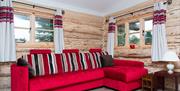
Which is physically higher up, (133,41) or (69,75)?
(133,41)

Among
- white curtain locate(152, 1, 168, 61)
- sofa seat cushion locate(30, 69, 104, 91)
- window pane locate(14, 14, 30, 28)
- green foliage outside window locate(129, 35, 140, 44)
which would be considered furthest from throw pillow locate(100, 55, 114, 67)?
window pane locate(14, 14, 30, 28)

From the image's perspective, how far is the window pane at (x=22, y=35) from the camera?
3686mm

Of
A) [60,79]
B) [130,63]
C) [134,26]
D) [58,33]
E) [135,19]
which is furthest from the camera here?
[134,26]

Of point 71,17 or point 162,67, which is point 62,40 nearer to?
point 71,17

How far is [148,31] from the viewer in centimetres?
399

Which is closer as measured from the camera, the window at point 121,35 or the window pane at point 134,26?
the window pane at point 134,26

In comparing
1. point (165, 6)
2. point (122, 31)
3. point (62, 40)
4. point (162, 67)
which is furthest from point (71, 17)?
point (162, 67)

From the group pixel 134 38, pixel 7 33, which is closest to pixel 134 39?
pixel 134 38

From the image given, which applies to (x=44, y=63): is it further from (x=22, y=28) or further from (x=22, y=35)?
(x=22, y=28)

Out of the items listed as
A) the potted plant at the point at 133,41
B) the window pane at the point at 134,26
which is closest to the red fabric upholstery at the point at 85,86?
the potted plant at the point at 133,41

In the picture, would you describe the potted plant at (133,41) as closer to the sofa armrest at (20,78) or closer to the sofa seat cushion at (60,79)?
the sofa seat cushion at (60,79)

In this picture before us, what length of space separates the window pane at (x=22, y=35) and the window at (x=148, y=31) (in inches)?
125

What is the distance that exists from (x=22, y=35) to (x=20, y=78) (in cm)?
160

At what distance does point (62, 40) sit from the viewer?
4152 mm
